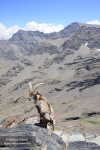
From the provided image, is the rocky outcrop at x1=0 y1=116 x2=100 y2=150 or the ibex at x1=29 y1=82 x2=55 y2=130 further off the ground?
the ibex at x1=29 y1=82 x2=55 y2=130

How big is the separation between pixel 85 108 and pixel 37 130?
15701cm

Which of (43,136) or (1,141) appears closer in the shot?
(1,141)

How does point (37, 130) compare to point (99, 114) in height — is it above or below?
below

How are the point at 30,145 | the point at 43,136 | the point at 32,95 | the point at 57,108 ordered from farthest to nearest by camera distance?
the point at 57,108, the point at 32,95, the point at 43,136, the point at 30,145

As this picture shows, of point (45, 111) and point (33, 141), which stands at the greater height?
point (45, 111)

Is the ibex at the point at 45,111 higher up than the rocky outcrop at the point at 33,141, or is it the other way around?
the ibex at the point at 45,111

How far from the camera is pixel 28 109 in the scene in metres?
200

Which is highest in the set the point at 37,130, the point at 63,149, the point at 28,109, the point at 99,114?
the point at 28,109

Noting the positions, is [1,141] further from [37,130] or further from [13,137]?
[37,130]

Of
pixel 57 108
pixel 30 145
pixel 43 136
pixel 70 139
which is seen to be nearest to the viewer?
pixel 30 145

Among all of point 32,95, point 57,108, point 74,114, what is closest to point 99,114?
point 74,114

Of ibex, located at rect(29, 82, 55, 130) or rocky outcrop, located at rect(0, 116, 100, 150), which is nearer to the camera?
rocky outcrop, located at rect(0, 116, 100, 150)

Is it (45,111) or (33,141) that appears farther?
(45,111)

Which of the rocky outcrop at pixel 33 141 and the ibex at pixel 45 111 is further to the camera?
the ibex at pixel 45 111
